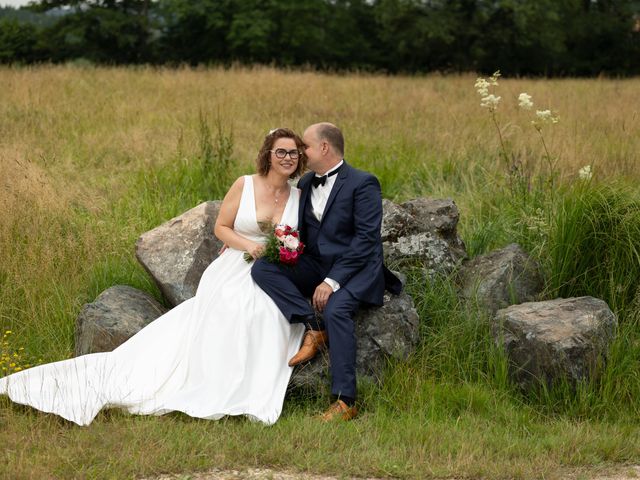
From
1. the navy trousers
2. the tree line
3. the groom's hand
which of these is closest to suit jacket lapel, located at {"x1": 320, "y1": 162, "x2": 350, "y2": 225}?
the navy trousers

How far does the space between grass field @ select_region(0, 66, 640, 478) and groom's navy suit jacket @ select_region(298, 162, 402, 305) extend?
0.64m

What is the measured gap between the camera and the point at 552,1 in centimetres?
3512

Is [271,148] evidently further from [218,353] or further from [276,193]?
[218,353]

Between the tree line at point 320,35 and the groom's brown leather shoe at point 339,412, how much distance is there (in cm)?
2781

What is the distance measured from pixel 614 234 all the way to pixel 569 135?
4.76m

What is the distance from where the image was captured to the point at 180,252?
6902mm

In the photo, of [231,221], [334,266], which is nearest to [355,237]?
[334,266]

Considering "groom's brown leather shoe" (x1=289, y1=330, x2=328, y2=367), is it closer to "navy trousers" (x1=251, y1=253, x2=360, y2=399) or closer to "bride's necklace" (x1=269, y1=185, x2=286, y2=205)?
"navy trousers" (x1=251, y1=253, x2=360, y2=399)

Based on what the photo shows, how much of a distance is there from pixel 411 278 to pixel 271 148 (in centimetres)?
163

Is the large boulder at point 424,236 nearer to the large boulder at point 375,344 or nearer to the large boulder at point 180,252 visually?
the large boulder at point 375,344

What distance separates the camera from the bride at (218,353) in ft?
18.0

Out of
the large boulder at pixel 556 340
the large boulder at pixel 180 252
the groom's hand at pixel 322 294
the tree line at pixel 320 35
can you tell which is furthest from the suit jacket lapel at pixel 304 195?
the tree line at pixel 320 35

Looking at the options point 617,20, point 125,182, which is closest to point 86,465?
point 125,182

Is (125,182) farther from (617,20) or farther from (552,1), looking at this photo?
(617,20)
